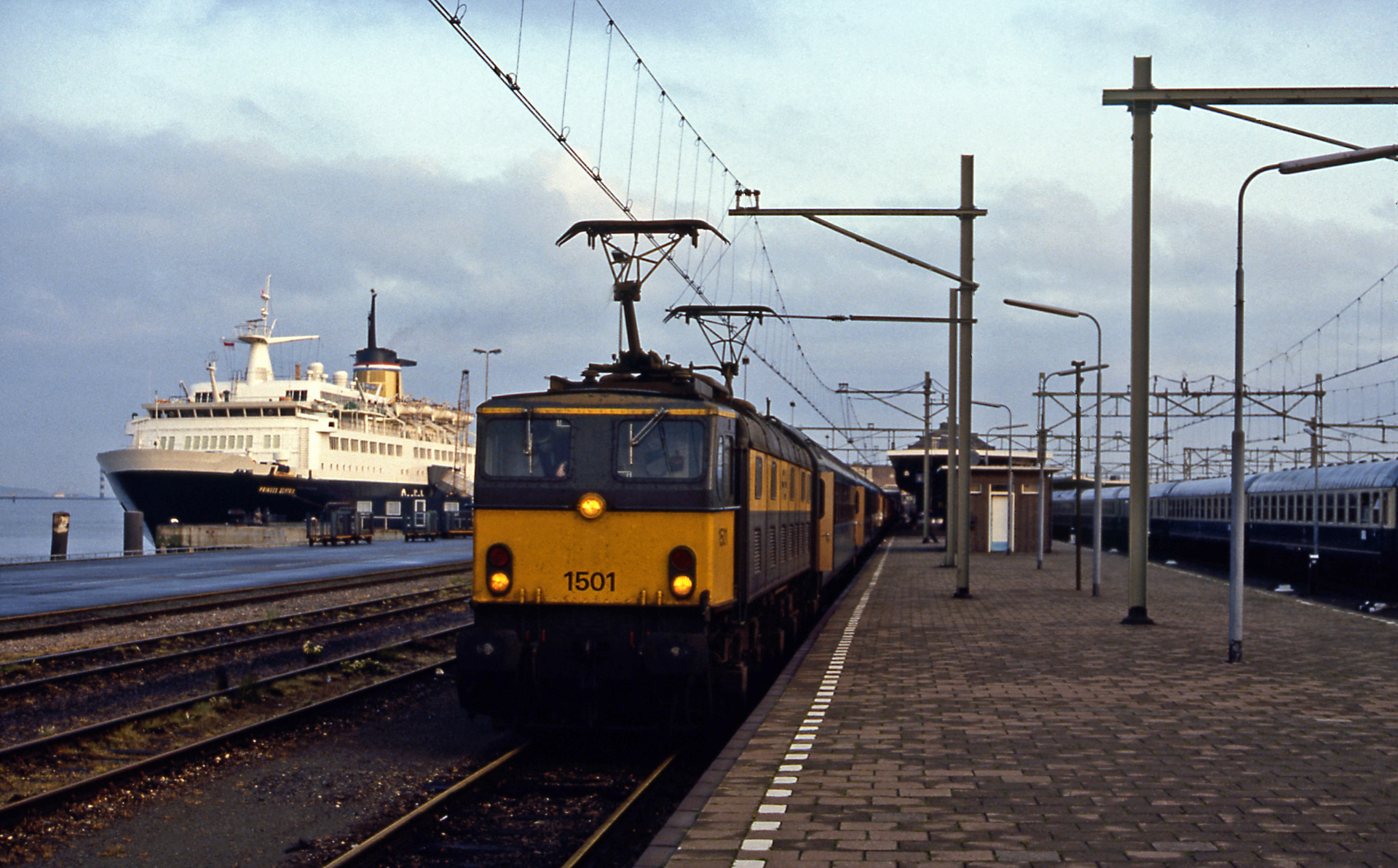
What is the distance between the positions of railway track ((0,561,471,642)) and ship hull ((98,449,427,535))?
127 ft

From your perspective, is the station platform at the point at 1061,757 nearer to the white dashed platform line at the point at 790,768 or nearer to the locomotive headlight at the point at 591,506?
the white dashed platform line at the point at 790,768

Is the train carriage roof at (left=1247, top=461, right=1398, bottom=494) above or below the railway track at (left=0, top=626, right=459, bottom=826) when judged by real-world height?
above

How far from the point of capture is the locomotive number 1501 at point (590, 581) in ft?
35.9

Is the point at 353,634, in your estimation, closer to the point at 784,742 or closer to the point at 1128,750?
the point at 784,742

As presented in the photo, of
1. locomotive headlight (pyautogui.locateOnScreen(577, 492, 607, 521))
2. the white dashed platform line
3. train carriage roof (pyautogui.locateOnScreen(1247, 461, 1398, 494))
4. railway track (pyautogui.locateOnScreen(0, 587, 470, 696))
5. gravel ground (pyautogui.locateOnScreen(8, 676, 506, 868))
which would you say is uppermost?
train carriage roof (pyautogui.locateOnScreen(1247, 461, 1398, 494))

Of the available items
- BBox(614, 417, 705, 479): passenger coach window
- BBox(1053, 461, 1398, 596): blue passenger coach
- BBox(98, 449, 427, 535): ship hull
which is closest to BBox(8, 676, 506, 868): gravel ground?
BBox(614, 417, 705, 479): passenger coach window

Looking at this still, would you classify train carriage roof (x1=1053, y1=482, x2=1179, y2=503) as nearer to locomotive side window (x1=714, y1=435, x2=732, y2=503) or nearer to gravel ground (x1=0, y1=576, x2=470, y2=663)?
gravel ground (x1=0, y1=576, x2=470, y2=663)

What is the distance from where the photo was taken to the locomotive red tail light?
36.2 ft

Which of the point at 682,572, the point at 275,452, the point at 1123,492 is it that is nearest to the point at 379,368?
the point at 275,452

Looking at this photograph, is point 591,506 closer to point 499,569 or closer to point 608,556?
point 608,556

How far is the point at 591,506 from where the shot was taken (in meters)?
11.0

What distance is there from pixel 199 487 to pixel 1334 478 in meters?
55.4

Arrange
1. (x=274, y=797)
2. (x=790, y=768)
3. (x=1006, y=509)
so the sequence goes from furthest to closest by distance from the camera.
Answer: (x=1006, y=509) → (x=274, y=797) → (x=790, y=768)

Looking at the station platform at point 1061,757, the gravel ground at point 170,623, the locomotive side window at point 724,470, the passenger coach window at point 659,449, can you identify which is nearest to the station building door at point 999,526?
the gravel ground at point 170,623
